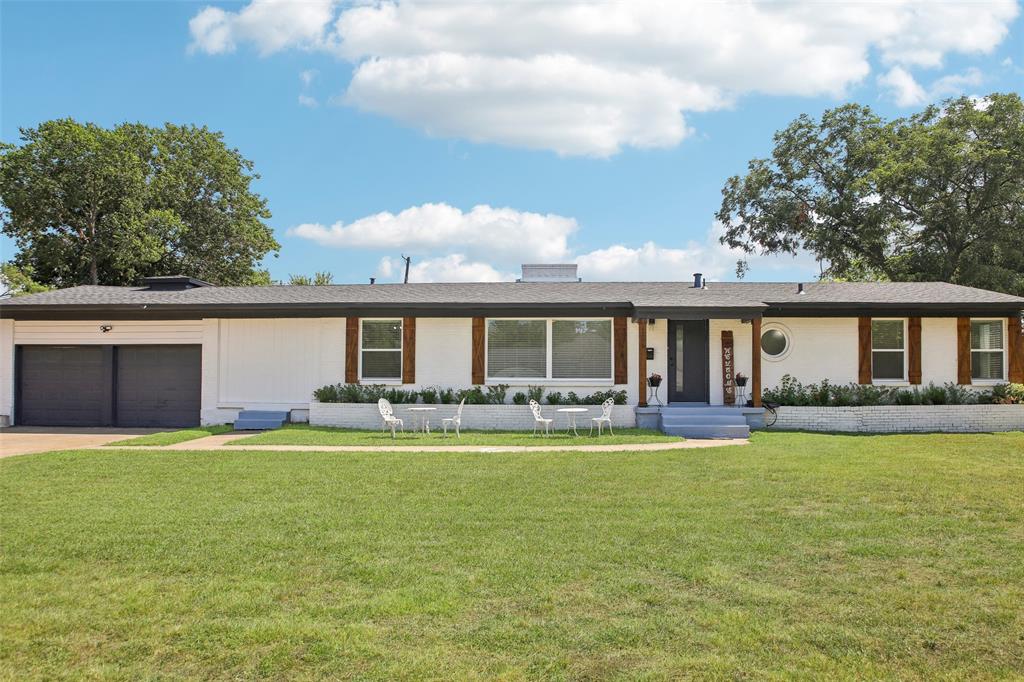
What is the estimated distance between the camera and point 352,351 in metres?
18.0

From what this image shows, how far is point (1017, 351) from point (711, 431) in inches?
340

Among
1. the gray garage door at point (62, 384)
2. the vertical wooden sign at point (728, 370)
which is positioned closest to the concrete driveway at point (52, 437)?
the gray garage door at point (62, 384)

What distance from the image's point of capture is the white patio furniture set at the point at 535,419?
600 inches

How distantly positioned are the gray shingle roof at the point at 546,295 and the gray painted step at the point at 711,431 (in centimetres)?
280

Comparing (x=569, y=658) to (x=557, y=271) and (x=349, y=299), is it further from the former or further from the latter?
(x=557, y=271)

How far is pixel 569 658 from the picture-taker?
13.8 ft

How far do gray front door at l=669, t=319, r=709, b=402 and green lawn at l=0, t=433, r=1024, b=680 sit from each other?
24.9 feet

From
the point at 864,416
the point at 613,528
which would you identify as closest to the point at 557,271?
the point at 864,416

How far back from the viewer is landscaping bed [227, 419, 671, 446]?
558 inches

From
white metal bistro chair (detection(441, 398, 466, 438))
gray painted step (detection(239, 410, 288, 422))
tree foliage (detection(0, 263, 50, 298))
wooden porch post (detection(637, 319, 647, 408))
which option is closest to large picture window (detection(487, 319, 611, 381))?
wooden porch post (detection(637, 319, 647, 408))

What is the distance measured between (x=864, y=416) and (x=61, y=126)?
30.8 metres

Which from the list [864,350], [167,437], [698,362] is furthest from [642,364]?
[167,437]

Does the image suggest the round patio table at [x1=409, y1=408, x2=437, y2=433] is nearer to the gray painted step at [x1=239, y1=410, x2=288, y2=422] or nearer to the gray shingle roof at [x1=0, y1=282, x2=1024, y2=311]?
the gray shingle roof at [x1=0, y1=282, x2=1024, y2=311]

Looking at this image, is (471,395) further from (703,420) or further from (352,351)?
(703,420)
